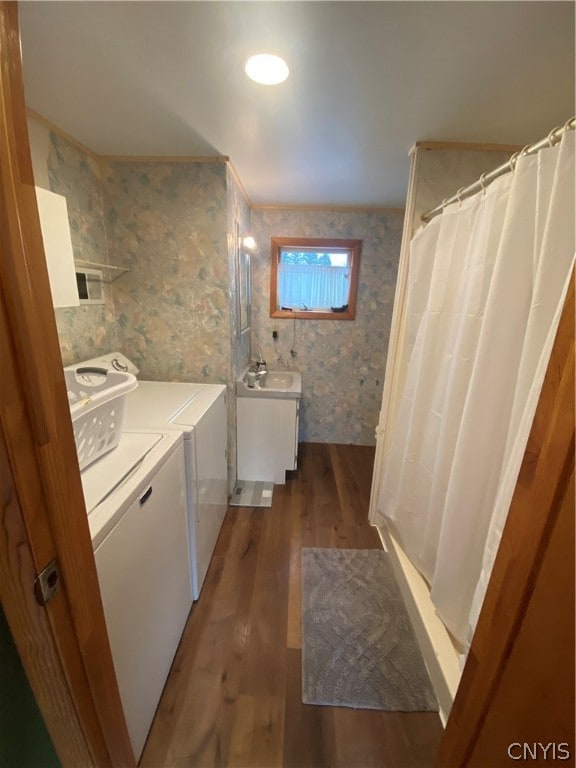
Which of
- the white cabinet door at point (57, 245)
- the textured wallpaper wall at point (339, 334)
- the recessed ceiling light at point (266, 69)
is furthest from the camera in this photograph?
the textured wallpaper wall at point (339, 334)

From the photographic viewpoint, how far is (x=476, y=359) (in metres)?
1.07

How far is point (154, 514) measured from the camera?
1.05 m

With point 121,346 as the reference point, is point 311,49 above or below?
above

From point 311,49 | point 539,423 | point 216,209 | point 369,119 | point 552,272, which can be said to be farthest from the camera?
point 216,209

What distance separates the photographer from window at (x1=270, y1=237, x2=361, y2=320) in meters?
2.91

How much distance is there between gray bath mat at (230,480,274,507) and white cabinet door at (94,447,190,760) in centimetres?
100

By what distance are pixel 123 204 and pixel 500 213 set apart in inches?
79.0

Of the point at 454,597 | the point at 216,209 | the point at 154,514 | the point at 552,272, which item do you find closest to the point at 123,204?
the point at 216,209

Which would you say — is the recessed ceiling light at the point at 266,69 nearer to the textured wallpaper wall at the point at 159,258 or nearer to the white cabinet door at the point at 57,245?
the textured wallpaper wall at the point at 159,258

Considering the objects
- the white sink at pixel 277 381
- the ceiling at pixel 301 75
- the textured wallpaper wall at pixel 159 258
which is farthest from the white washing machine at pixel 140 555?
the white sink at pixel 277 381

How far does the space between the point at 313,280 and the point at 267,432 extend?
5.20 ft

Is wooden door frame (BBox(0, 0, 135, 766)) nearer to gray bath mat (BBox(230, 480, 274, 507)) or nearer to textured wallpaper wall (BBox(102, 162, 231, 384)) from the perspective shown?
textured wallpaper wall (BBox(102, 162, 231, 384))

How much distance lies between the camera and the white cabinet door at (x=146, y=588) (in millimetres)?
844

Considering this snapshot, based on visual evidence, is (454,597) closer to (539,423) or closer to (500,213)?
(539,423)
